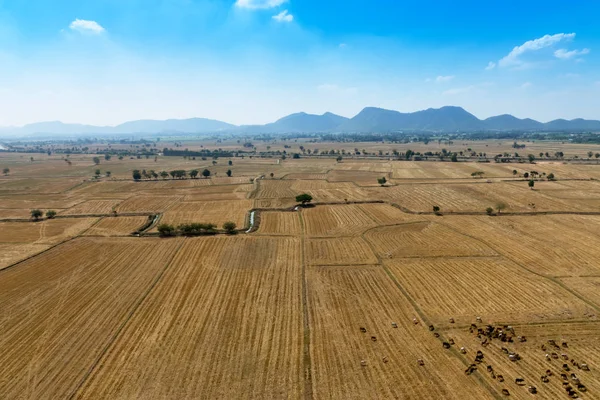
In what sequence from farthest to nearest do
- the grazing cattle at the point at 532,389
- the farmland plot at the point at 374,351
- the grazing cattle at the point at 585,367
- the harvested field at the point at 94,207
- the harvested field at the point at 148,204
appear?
the harvested field at the point at 148,204 < the harvested field at the point at 94,207 < the grazing cattle at the point at 585,367 < the farmland plot at the point at 374,351 < the grazing cattle at the point at 532,389

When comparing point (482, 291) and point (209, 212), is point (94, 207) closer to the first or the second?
point (209, 212)

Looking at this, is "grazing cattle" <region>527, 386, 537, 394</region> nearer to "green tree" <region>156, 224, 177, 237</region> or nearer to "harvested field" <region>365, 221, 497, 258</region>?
"harvested field" <region>365, 221, 497, 258</region>

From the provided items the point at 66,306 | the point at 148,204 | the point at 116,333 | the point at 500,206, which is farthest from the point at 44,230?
the point at 500,206

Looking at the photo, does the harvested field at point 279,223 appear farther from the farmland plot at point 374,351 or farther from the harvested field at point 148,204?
the harvested field at point 148,204

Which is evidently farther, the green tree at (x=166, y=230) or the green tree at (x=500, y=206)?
the green tree at (x=500, y=206)

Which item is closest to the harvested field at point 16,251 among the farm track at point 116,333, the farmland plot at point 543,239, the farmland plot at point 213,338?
the farm track at point 116,333
